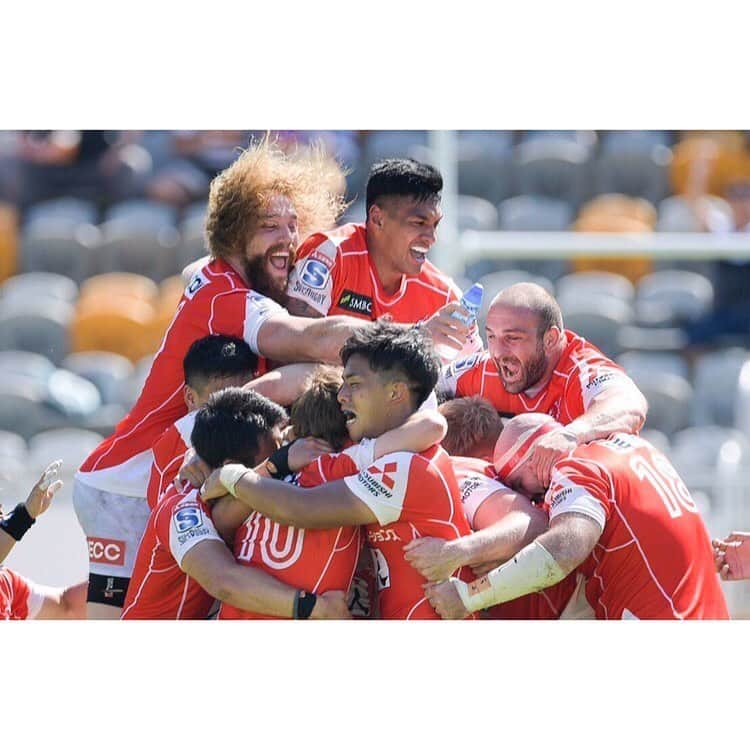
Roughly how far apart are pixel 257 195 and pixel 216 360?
749 millimetres

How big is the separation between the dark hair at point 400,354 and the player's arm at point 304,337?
0.45m

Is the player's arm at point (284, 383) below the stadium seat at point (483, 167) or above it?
below

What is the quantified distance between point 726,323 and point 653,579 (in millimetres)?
6307

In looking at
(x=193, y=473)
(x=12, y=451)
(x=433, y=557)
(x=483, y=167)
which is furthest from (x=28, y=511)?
(x=483, y=167)

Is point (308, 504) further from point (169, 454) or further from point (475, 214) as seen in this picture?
point (475, 214)

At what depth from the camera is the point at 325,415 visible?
4.45m

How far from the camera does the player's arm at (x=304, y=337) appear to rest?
4879 mm

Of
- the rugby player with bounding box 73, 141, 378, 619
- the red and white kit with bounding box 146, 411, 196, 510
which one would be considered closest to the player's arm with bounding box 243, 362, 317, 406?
the red and white kit with bounding box 146, 411, 196, 510

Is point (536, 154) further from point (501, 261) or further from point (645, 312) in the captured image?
point (645, 312)

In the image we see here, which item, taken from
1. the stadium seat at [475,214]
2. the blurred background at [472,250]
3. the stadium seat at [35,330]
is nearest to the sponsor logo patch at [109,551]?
the blurred background at [472,250]

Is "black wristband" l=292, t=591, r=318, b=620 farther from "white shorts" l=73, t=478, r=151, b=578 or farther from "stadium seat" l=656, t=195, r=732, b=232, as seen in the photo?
"stadium seat" l=656, t=195, r=732, b=232

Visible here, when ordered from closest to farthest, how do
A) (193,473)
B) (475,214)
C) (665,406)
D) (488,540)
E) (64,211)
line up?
(488,540) → (193,473) → (665,406) → (475,214) → (64,211)

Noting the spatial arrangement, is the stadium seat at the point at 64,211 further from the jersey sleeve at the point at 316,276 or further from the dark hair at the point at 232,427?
the dark hair at the point at 232,427
